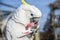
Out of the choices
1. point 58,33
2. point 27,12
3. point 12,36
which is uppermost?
point 27,12

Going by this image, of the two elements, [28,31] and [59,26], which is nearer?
Answer: [28,31]

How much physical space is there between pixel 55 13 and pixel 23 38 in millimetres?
1319

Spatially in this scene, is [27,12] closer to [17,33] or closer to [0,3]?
[17,33]

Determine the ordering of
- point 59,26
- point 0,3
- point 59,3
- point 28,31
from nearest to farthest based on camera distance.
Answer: point 28,31, point 0,3, point 59,3, point 59,26

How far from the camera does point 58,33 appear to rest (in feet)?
6.99

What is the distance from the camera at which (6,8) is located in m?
1.10

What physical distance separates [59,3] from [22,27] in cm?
124

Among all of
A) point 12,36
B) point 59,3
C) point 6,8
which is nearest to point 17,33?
point 12,36

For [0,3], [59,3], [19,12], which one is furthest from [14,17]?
[59,3]

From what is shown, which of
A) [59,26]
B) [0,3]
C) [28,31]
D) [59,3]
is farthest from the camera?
[59,26]

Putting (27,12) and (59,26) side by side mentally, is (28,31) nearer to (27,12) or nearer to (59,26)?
(27,12)

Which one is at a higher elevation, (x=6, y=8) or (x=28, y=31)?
(x=6, y=8)

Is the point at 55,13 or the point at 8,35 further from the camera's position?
the point at 55,13

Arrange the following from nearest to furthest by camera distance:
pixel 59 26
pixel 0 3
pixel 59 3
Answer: pixel 0 3, pixel 59 3, pixel 59 26
